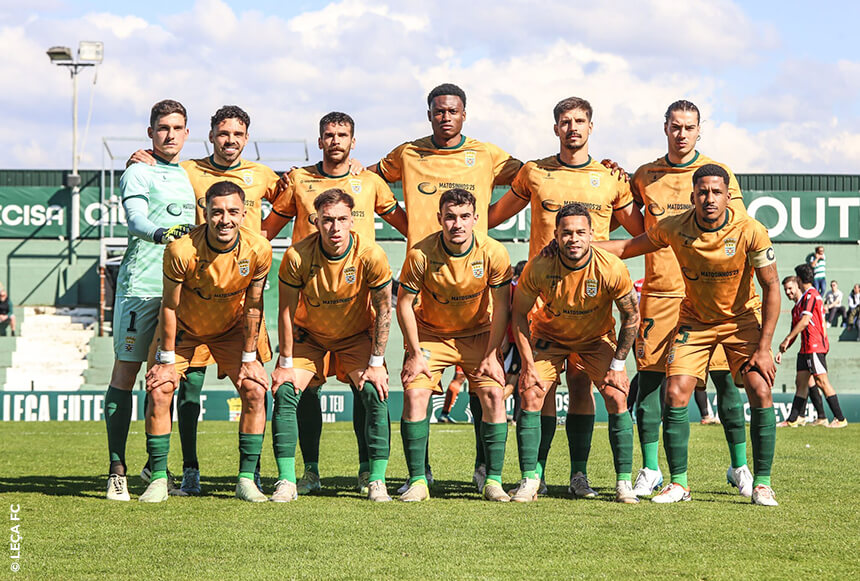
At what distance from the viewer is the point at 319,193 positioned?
7.02 m

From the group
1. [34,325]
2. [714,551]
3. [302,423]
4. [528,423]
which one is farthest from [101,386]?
[714,551]

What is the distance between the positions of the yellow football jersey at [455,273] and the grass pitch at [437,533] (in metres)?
1.28

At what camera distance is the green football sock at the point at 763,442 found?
6.42 m

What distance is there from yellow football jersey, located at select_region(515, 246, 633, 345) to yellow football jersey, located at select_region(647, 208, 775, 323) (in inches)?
15.6

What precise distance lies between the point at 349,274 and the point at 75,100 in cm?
2159

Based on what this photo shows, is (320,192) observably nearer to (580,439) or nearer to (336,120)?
(336,120)

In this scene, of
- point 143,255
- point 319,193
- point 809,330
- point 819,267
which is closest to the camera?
point 143,255

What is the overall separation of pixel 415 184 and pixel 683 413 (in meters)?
2.43

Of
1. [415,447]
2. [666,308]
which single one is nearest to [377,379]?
[415,447]

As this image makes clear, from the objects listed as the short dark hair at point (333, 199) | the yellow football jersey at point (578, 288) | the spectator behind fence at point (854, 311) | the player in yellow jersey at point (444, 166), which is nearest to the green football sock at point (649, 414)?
the yellow football jersey at point (578, 288)

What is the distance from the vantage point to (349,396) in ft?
55.6

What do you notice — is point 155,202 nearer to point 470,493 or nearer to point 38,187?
point 470,493

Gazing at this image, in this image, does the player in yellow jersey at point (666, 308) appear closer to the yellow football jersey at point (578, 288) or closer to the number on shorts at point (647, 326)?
the number on shorts at point (647, 326)

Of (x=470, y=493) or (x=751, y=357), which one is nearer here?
(x=751, y=357)
